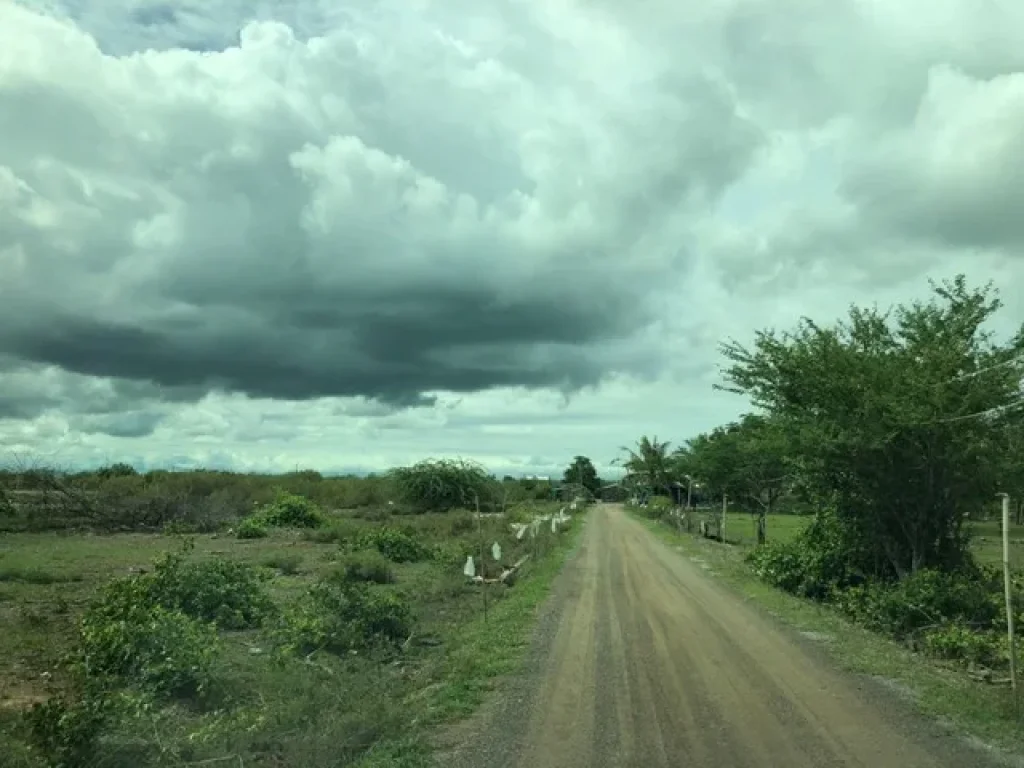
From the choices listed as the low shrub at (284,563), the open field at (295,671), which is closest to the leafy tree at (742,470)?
the open field at (295,671)

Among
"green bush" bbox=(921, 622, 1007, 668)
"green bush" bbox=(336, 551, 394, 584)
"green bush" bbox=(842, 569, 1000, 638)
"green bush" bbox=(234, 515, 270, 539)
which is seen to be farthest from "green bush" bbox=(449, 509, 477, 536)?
"green bush" bbox=(921, 622, 1007, 668)

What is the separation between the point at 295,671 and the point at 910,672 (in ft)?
25.7

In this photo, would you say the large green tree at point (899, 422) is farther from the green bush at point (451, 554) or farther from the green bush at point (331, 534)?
the green bush at point (331, 534)

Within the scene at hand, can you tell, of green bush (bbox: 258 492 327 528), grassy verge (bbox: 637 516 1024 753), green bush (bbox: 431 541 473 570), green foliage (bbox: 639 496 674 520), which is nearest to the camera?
grassy verge (bbox: 637 516 1024 753)

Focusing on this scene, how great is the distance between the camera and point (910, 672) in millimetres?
12258

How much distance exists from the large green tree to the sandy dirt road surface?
12.2 ft

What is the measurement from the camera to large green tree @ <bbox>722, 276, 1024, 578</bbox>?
1709cm

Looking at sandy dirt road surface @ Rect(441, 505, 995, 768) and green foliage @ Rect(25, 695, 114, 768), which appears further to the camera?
sandy dirt road surface @ Rect(441, 505, 995, 768)

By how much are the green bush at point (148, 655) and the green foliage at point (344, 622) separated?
6.33 ft

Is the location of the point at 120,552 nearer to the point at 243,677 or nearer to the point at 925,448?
the point at 243,677

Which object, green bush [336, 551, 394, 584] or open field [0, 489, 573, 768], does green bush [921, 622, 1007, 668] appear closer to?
open field [0, 489, 573, 768]

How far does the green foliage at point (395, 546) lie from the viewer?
101 feet

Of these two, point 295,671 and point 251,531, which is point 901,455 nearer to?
point 295,671

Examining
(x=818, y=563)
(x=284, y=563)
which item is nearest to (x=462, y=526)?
(x=284, y=563)
